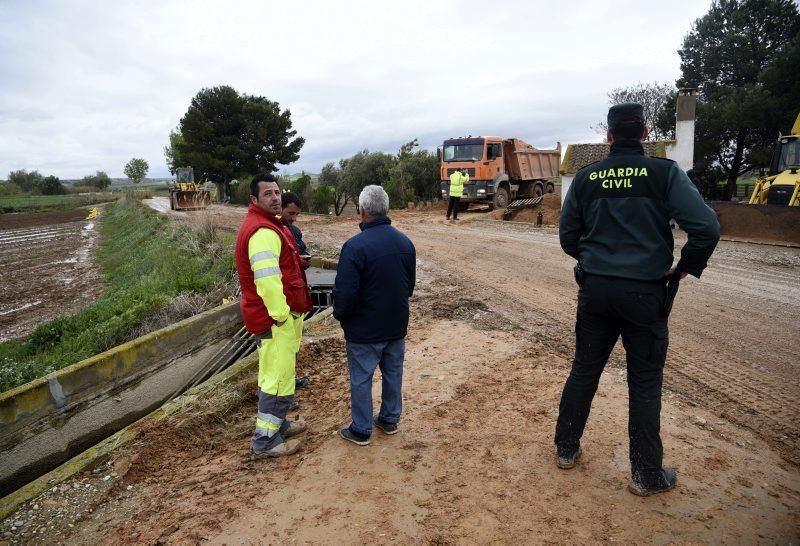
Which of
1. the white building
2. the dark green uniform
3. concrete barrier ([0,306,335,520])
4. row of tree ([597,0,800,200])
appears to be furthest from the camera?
row of tree ([597,0,800,200])

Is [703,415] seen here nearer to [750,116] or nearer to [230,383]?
[230,383]

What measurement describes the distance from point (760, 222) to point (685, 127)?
14.7 ft

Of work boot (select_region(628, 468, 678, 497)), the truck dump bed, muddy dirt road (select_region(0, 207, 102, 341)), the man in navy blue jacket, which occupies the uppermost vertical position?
the truck dump bed

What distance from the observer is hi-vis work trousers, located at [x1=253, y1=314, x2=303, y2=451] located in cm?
360

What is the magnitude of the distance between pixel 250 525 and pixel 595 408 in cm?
261

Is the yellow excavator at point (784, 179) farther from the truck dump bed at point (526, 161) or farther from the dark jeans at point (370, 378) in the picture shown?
the dark jeans at point (370, 378)

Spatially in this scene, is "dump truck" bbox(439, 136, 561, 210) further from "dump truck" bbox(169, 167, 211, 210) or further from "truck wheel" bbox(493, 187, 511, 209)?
"dump truck" bbox(169, 167, 211, 210)

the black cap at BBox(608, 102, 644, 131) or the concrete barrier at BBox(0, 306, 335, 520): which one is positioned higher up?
the black cap at BBox(608, 102, 644, 131)

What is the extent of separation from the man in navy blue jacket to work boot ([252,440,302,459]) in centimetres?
45

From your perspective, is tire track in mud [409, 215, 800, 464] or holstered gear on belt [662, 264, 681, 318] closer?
holstered gear on belt [662, 264, 681, 318]

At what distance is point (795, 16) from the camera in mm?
26375

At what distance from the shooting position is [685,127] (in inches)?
591

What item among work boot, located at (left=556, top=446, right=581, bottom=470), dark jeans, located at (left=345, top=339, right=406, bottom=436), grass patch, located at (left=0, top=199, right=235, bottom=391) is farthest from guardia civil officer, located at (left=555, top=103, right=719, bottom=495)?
grass patch, located at (left=0, top=199, right=235, bottom=391)

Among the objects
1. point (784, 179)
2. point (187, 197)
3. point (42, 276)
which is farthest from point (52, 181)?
point (784, 179)
